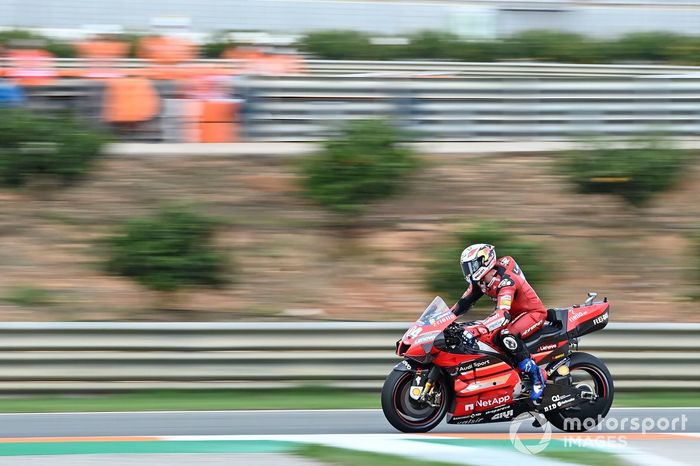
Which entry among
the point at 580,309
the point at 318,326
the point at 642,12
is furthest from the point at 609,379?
the point at 642,12

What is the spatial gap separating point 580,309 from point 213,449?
3267 millimetres

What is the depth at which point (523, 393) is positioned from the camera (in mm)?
8867

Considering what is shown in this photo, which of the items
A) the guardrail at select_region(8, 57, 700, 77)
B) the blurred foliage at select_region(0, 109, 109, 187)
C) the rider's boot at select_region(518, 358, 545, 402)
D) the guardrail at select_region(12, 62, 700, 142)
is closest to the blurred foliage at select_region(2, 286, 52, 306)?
the blurred foliage at select_region(0, 109, 109, 187)

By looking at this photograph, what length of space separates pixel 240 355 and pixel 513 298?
293 cm

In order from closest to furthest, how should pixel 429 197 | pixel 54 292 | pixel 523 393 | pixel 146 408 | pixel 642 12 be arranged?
pixel 523 393, pixel 146 408, pixel 54 292, pixel 429 197, pixel 642 12

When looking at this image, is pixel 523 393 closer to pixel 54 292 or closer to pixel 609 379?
pixel 609 379

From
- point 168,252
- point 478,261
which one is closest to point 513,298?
point 478,261

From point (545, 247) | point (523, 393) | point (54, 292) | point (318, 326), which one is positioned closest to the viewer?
point (523, 393)

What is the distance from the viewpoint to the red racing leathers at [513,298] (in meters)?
8.75

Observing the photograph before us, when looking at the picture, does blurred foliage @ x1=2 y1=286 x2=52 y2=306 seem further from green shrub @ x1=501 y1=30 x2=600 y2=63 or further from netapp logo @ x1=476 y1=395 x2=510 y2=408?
green shrub @ x1=501 y1=30 x2=600 y2=63

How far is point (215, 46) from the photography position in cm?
2278

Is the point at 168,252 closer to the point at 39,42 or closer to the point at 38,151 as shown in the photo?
the point at 38,151

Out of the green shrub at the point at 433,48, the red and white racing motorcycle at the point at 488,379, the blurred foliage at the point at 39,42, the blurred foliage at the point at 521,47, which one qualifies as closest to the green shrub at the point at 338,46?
the blurred foliage at the point at 521,47

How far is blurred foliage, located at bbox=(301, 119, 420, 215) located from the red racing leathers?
16.0 ft
